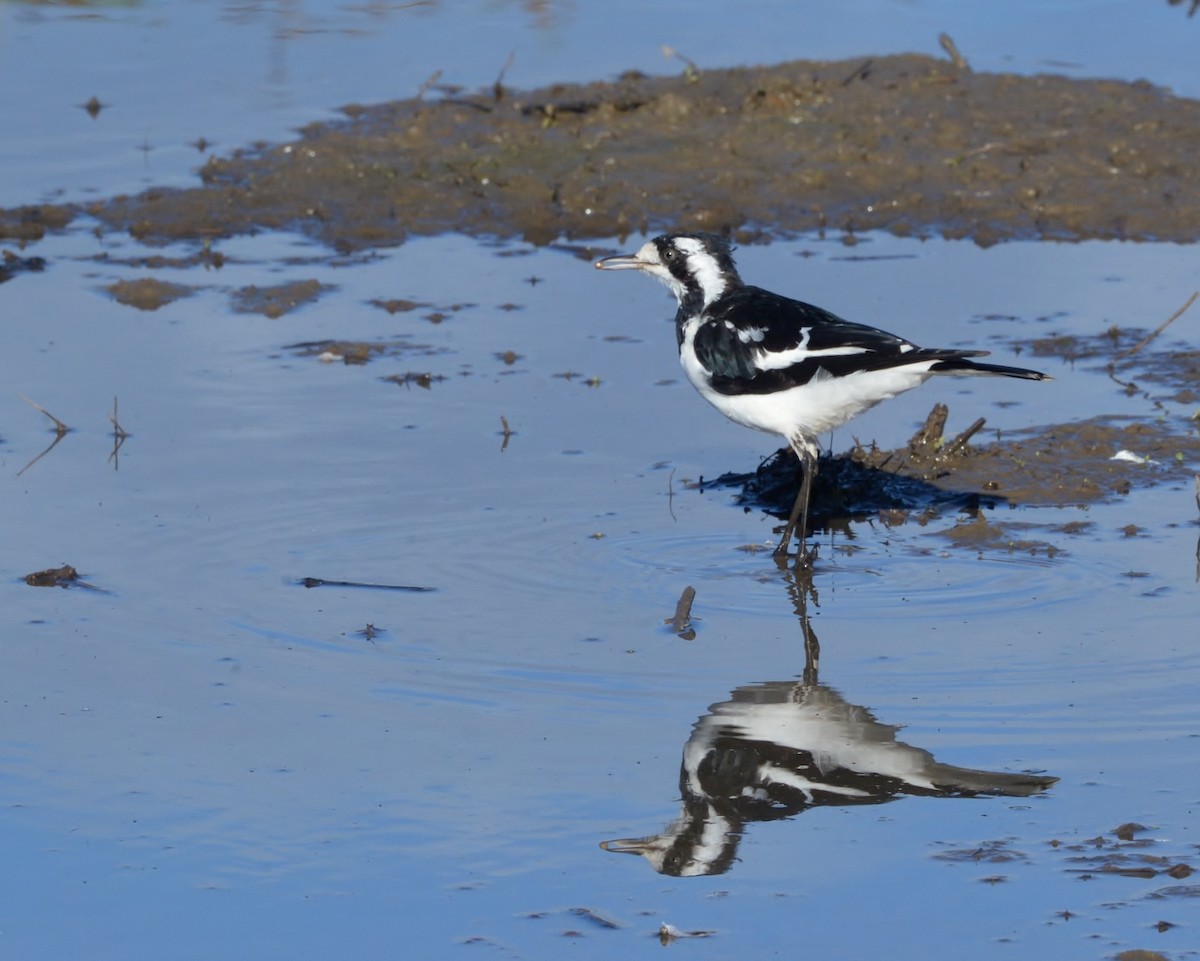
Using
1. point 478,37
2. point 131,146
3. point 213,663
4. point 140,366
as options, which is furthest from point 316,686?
point 478,37

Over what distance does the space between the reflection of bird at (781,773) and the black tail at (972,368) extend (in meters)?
1.45

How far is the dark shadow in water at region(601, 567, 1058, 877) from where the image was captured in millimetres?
5160

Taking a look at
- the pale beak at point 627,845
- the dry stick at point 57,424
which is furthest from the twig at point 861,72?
the pale beak at point 627,845

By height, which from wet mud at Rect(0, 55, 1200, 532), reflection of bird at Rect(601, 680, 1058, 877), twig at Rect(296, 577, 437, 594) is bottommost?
reflection of bird at Rect(601, 680, 1058, 877)

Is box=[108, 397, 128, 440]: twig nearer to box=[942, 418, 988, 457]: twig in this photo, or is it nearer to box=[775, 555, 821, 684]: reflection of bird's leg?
box=[775, 555, 821, 684]: reflection of bird's leg

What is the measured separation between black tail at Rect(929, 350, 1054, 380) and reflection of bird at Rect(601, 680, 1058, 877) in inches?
57.3

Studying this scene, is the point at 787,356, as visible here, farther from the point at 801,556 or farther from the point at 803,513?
the point at 801,556

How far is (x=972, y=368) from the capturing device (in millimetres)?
7023

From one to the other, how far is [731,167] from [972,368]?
5651 millimetres

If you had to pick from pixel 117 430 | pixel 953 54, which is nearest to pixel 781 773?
pixel 117 430

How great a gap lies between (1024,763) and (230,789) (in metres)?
2.19

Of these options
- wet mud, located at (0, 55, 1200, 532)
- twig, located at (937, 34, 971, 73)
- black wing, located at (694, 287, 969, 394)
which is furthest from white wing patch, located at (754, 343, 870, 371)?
twig, located at (937, 34, 971, 73)

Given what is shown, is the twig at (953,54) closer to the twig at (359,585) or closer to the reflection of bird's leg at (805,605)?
the reflection of bird's leg at (805,605)

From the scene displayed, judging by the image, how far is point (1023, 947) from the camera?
4.57 m
